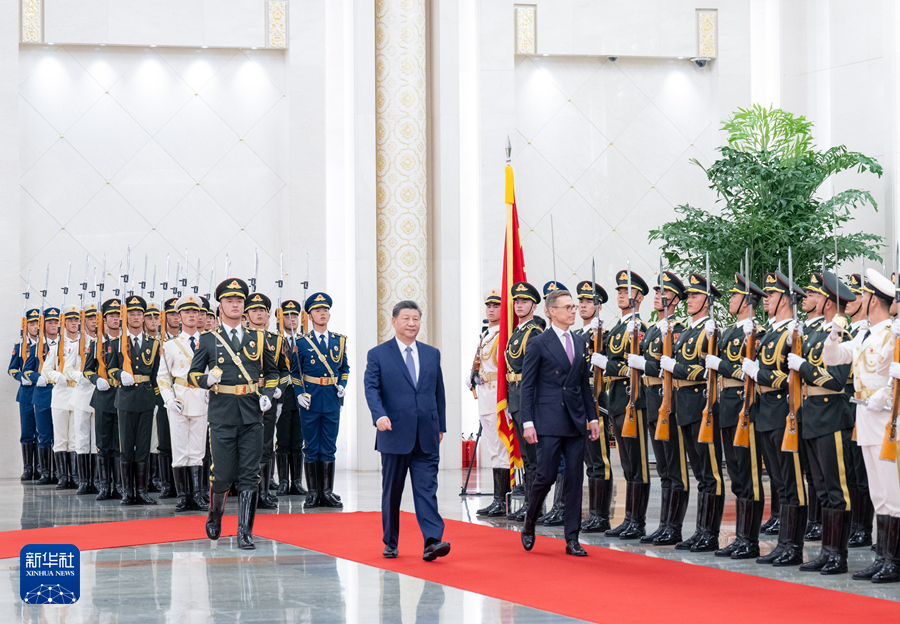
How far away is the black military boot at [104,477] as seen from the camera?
10281 mm

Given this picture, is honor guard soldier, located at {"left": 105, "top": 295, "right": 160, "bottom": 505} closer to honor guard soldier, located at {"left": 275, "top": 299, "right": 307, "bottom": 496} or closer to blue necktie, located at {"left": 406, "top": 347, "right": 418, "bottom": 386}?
honor guard soldier, located at {"left": 275, "top": 299, "right": 307, "bottom": 496}

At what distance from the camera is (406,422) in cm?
668

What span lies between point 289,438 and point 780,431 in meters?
5.21

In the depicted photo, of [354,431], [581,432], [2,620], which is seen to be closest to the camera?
[2,620]

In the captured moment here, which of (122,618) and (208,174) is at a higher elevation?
(208,174)

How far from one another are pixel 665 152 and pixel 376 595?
9756mm

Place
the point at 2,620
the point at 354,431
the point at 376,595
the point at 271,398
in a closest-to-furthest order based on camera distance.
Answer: the point at 2,620 < the point at 376,595 < the point at 271,398 < the point at 354,431

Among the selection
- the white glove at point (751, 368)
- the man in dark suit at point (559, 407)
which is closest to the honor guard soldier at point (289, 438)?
the man in dark suit at point (559, 407)

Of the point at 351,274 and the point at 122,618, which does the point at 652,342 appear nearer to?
the point at 122,618

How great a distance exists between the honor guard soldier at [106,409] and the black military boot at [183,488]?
3.93ft

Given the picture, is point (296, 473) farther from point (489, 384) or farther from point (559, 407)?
point (559, 407)

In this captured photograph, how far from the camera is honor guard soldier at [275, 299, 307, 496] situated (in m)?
10.4

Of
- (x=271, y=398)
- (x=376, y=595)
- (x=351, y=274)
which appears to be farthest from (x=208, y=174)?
(x=376, y=595)

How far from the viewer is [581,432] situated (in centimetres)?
688
